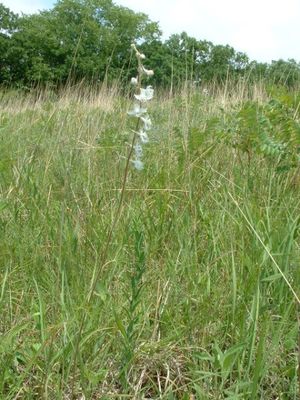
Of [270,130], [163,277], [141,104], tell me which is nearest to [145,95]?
[141,104]

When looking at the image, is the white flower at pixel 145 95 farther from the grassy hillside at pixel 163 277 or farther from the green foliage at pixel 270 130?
the green foliage at pixel 270 130

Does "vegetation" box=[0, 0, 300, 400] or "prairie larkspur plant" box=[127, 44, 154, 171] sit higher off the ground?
"prairie larkspur plant" box=[127, 44, 154, 171]

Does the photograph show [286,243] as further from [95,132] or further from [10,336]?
[95,132]

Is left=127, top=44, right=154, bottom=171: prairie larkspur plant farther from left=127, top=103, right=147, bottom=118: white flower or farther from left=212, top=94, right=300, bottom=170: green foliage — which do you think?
left=212, top=94, right=300, bottom=170: green foliage

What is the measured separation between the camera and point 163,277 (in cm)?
146

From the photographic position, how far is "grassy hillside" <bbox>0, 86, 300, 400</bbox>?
1100 millimetres

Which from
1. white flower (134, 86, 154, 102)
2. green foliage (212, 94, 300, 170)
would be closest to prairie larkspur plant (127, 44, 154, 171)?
white flower (134, 86, 154, 102)

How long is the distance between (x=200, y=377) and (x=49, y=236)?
794mm

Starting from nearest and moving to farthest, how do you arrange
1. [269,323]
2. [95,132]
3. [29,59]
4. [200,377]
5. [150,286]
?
1. [200,377]
2. [269,323]
3. [150,286]
4. [95,132]
5. [29,59]

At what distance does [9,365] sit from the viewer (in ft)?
3.60

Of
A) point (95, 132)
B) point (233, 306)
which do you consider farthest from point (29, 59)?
point (233, 306)

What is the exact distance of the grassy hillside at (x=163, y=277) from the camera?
1100 mm

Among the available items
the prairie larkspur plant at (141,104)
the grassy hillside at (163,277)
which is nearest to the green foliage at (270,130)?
the grassy hillside at (163,277)

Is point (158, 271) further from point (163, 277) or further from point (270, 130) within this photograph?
point (270, 130)
